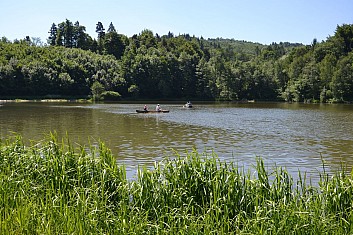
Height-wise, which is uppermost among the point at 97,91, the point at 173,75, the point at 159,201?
the point at 173,75

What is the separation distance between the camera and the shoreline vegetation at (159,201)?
784cm

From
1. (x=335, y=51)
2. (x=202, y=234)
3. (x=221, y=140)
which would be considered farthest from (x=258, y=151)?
(x=335, y=51)

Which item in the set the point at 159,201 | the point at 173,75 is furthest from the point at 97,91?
the point at 159,201

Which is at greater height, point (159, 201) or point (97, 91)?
point (97, 91)

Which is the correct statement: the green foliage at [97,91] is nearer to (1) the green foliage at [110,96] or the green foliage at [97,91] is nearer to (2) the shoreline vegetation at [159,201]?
(1) the green foliage at [110,96]

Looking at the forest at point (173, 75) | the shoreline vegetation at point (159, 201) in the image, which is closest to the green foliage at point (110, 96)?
the forest at point (173, 75)

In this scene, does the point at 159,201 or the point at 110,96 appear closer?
the point at 159,201

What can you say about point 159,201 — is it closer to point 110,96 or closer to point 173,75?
point 110,96

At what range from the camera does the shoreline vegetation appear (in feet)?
25.7

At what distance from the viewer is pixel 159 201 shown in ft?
31.1

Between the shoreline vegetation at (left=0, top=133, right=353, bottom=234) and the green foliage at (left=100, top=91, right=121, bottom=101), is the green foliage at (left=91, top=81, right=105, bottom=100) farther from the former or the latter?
the shoreline vegetation at (left=0, top=133, right=353, bottom=234)

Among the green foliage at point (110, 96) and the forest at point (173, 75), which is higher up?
the forest at point (173, 75)

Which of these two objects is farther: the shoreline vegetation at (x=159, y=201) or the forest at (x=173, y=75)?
the forest at (x=173, y=75)

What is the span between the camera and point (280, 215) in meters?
8.19
